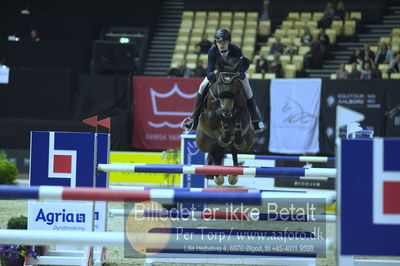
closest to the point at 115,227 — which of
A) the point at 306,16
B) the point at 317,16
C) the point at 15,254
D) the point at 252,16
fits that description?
the point at 15,254

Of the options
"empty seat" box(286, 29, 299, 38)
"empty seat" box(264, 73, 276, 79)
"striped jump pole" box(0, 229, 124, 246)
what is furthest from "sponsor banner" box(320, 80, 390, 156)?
"striped jump pole" box(0, 229, 124, 246)

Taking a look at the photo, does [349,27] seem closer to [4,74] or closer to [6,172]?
[4,74]

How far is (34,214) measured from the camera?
19.3ft

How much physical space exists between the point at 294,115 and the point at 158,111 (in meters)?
3.42

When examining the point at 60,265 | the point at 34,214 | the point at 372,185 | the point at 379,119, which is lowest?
the point at 60,265

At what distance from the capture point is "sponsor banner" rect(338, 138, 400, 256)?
343cm

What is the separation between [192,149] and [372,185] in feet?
23.2

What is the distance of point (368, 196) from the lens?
343 centimetres

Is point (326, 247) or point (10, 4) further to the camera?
point (10, 4)

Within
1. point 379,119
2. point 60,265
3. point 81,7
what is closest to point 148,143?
point 379,119

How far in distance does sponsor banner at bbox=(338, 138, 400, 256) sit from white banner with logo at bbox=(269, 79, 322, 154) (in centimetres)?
1164

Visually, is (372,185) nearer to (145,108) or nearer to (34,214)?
(34,214)

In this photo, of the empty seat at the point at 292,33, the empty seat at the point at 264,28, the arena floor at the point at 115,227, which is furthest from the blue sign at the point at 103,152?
the empty seat at the point at 264,28

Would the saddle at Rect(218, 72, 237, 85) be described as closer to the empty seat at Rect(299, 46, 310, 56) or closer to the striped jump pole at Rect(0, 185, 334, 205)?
the striped jump pole at Rect(0, 185, 334, 205)
